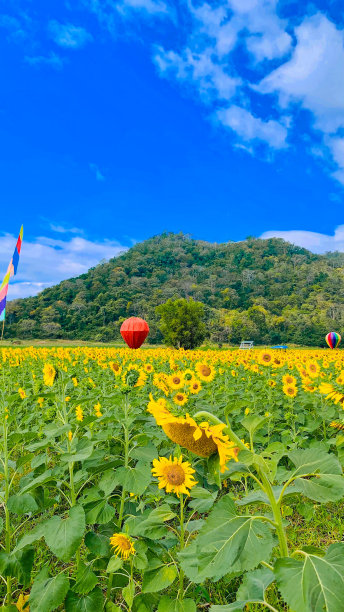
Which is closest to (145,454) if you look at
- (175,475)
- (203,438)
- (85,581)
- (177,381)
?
(175,475)

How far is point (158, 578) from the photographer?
1.62 m

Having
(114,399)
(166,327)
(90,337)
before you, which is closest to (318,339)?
(166,327)

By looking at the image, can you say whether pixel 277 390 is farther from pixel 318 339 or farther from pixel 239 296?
pixel 239 296

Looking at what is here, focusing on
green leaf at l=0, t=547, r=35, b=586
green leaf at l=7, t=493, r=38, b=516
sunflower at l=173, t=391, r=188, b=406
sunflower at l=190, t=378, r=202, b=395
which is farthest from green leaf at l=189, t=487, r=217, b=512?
sunflower at l=190, t=378, r=202, b=395

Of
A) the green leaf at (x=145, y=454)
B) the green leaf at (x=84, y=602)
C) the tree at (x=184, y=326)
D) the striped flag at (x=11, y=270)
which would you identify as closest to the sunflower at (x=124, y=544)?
the green leaf at (x=84, y=602)

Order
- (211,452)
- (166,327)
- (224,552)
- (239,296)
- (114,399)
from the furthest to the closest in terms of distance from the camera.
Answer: (239,296) < (166,327) < (114,399) < (211,452) < (224,552)

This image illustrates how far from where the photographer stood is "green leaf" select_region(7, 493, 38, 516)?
164 cm

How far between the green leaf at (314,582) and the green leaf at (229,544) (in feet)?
0.19

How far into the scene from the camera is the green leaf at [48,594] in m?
1.53

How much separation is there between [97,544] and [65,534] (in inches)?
13.4

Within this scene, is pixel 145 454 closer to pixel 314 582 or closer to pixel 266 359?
pixel 314 582

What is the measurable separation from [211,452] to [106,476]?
97 cm

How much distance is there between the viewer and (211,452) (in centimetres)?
101

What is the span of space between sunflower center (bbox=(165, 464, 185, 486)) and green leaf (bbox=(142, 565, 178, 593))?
392 mm
